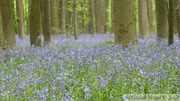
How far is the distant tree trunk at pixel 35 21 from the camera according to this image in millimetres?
10594

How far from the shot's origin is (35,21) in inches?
420

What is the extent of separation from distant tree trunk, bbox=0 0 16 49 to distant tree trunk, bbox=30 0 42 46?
3.63 ft

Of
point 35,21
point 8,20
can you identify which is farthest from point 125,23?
point 8,20

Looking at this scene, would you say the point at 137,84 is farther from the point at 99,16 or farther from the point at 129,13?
the point at 99,16

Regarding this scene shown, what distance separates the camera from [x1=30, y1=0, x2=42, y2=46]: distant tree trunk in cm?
1059

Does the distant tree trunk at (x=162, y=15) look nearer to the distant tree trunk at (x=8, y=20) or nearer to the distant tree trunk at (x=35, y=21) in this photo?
the distant tree trunk at (x=35, y=21)

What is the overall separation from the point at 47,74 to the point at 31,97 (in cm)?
167

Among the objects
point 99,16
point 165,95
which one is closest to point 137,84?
point 165,95

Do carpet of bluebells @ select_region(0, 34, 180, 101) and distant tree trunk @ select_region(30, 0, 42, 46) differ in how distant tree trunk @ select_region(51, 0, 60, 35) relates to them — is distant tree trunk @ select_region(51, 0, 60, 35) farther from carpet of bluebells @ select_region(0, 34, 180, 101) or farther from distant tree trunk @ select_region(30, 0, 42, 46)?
carpet of bluebells @ select_region(0, 34, 180, 101)

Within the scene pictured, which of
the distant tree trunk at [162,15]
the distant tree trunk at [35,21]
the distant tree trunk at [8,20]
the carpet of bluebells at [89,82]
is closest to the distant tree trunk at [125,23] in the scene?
the carpet of bluebells at [89,82]

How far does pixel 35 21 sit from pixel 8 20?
1263 mm

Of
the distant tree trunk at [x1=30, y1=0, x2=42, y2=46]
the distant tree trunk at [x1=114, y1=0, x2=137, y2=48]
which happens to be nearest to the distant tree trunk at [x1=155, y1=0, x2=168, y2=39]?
the distant tree trunk at [x1=114, y1=0, x2=137, y2=48]

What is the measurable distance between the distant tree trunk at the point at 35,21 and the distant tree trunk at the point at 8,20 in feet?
3.63

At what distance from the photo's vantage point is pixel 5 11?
945 centimetres
